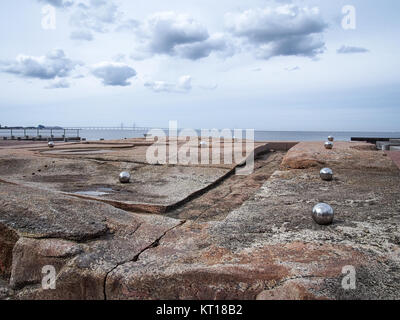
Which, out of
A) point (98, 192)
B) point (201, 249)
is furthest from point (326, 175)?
point (98, 192)

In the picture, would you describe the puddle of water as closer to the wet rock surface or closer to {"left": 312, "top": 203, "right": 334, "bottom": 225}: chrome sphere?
the wet rock surface

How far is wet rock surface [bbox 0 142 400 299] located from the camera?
1.96m

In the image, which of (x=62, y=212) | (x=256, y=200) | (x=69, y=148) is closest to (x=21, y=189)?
(x=62, y=212)

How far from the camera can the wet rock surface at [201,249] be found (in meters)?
1.96

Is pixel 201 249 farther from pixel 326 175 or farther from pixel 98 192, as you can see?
pixel 326 175

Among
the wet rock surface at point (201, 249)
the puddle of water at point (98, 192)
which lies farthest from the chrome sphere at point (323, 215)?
the puddle of water at point (98, 192)

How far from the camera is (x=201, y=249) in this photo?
2498 mm

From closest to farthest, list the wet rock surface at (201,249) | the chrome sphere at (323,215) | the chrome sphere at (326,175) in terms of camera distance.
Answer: the wet rock surface at (201,249), the chrome sphere at (323,215), the chrome sphere at (326,175)

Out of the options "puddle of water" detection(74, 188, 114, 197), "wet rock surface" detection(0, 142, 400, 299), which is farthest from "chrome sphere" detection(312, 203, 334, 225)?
"puddle of water" detection(74, 188, 114, 197)

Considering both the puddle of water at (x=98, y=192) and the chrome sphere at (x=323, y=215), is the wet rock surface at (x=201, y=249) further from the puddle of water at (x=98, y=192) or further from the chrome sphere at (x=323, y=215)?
the puddle of water at (x=98, y=192)

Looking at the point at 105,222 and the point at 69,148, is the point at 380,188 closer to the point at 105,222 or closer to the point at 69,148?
the point at 105,222

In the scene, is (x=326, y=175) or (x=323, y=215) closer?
(x=323, y=215)
